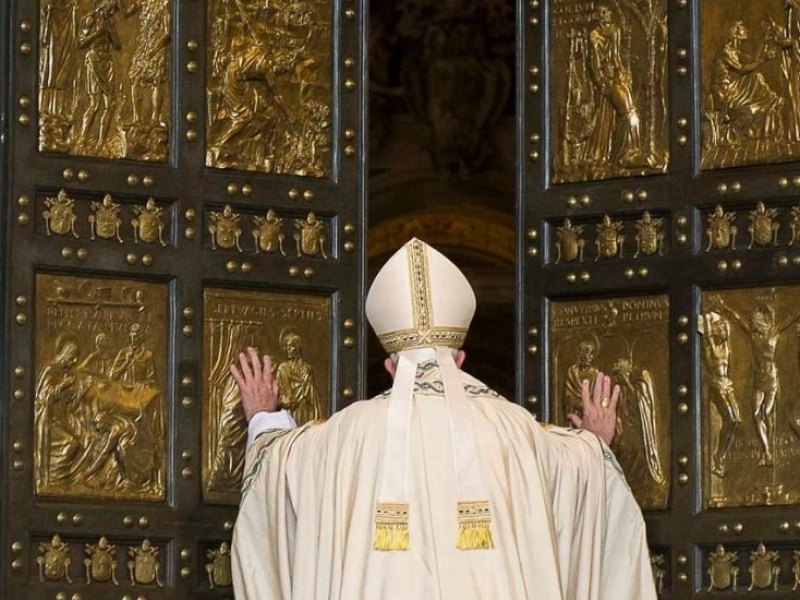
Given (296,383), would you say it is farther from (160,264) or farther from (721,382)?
(721,382)

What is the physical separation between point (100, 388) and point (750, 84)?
8.64ft

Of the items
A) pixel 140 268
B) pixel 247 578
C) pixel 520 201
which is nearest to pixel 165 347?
pixel 140 268

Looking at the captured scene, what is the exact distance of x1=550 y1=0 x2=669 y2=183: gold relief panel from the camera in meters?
8.57

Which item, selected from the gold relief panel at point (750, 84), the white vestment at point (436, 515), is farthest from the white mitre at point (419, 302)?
the gold relief panel at point (750, 84)

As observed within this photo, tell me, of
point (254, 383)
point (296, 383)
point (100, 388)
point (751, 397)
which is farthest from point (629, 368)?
point (100, 388)

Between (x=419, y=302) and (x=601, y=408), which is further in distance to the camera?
(x=601, y=408)

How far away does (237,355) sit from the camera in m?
8.38

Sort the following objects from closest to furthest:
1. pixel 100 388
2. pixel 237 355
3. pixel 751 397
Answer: pixel 100 388, pixel 751 397, pixel 237 355

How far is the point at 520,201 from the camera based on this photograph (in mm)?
8781

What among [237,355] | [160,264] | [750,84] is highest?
[750,84]

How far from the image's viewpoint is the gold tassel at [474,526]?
745 cm

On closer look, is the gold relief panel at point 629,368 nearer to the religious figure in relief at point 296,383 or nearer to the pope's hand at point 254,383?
the religious figure in relief at point 296,383

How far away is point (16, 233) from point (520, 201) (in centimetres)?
198

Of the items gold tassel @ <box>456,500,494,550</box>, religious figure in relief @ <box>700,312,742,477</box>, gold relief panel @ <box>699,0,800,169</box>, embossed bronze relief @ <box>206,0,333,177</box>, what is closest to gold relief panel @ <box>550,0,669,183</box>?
gold relief panel @ <box>699,0,800,169</box>
